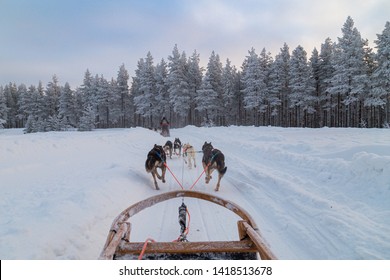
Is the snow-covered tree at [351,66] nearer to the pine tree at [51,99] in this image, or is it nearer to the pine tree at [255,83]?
the pine tree at [255,83]

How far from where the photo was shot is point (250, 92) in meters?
43.0

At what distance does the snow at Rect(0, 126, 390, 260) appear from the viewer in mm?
3443

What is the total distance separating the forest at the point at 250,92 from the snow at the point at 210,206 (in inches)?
1127

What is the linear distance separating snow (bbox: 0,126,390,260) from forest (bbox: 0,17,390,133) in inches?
1127

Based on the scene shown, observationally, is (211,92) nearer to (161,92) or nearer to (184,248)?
(161,92)

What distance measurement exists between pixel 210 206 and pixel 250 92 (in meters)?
40.1

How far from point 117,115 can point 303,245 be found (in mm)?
60139

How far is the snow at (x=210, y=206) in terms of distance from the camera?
344 cm

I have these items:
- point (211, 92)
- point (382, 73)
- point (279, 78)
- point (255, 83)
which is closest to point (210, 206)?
point (382, 73)

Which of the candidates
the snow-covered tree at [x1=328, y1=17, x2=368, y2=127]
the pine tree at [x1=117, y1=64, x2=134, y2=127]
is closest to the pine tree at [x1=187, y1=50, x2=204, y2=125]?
the pine tree at [x1=117, y1=64, x2=134, y2=127]

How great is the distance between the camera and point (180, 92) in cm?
4662

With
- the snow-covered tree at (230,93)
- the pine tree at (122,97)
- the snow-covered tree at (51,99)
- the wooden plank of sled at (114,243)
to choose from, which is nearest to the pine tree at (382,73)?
the snow-covered tree at (230,93)

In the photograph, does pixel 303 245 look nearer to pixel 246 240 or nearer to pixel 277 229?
pixel 277 229
